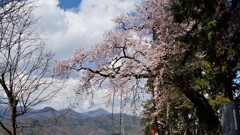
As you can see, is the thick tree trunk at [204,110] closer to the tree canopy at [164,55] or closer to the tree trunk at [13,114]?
the tree canopy at [164,55]

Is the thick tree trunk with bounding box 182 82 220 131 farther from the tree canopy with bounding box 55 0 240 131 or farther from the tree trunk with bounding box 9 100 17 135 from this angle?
the tree trunk with bounding box 9 100 17 135

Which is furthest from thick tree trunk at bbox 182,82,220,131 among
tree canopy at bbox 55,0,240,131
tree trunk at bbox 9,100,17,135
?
tree trunk at bbox 9,100,17,135

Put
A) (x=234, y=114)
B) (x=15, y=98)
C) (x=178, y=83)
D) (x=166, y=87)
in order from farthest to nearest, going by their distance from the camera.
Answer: (x=166, y=87)
(x=178, y=83)
(x=15, y=98)
(x=234, y=114)

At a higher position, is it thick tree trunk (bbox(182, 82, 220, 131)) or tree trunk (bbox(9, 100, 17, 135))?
thick tree trunk (bbox(182, 82, 220, 131))

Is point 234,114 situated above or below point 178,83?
below

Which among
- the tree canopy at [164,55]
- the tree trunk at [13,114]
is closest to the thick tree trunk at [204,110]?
the tree canopy at [164,55]

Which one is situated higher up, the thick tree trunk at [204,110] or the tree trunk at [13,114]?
the thick tree trunk at [204,110]

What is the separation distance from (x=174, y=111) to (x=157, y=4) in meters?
20.0

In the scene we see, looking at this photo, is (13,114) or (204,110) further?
(204,110)

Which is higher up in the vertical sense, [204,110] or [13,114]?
[204,110]

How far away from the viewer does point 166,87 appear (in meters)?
19.1

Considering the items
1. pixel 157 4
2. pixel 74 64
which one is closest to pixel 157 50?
pixel 157 4

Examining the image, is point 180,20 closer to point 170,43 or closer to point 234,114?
point 170,43

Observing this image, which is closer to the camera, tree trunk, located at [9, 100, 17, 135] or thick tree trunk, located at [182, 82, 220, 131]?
tree trunk, located at [9, 100, 17, 135]
